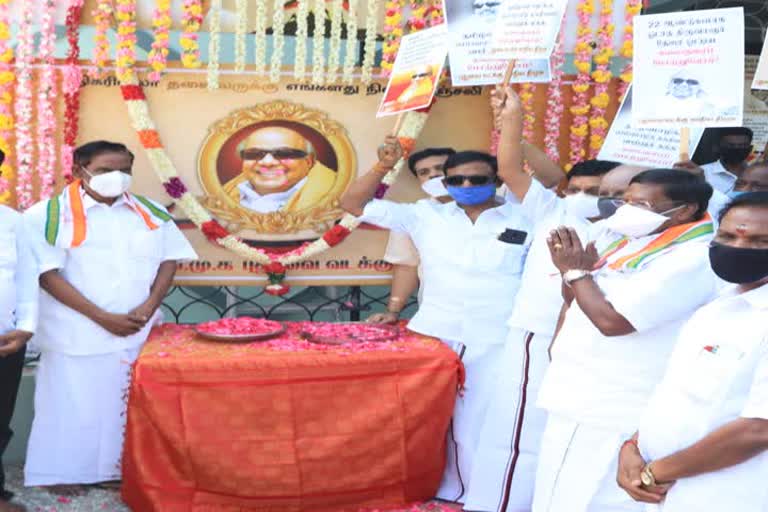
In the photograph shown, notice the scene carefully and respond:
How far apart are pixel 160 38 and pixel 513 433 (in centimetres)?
253

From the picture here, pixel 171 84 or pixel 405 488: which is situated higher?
pixel 171 84

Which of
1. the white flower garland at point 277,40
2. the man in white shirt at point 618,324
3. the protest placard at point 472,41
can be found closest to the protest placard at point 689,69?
the protest placard at point 472,41

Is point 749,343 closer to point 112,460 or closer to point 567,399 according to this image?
point 567,399

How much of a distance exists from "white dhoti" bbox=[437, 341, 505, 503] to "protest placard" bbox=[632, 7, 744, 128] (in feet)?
4.04

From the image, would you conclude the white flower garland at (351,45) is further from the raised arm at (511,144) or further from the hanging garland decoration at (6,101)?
the hanging garland decoration at (6,101)

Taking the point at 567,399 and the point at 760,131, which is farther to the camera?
the point at 760,131

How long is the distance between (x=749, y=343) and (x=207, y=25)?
10.5 feet

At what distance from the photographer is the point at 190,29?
3953 millimetres

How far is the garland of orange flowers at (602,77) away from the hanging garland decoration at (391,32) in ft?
3.53

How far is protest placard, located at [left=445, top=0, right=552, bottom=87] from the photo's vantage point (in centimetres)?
379

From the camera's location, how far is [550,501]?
2.53m

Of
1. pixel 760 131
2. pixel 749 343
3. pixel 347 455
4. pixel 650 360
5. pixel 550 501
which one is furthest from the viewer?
pixel 760 131

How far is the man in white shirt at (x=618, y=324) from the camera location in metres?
2.25

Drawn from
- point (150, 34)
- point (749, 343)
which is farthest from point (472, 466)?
point (150, 34)
